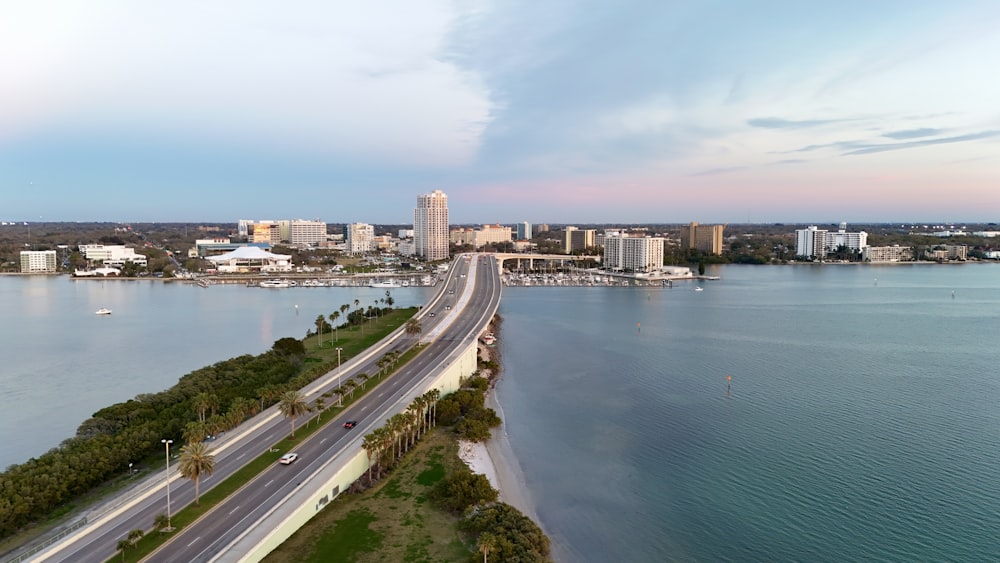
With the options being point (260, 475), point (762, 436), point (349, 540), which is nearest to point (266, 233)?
point (260, 475)

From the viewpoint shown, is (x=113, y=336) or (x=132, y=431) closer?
(x=132, y=431)

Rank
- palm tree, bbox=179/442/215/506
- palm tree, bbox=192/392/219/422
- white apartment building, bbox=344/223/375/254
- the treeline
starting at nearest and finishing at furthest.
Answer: palm tree, bbox=179/442/215/506
the treeline
palm tree, bbox=192/392/219/422
white apartment building, bbox=344/223/375/254

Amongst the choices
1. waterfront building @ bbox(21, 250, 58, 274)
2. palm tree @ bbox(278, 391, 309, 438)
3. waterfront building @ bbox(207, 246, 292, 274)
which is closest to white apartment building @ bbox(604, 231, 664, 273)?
waterfront building @ bbox(207, 246, 292, 274)

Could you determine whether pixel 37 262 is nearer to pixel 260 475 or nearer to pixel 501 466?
pixel 260 475

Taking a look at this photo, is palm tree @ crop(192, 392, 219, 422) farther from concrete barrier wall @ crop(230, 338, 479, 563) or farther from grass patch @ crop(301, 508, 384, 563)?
grass patch @ crop(301, 508, 384, 563)

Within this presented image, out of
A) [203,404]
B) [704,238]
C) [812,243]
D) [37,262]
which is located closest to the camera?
[203,404]

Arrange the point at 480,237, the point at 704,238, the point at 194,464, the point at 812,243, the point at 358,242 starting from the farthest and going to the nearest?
the point at 480,237 → the point at 358,242 → the point at 704,238 → the point at 812,243 → the point at 194,464
